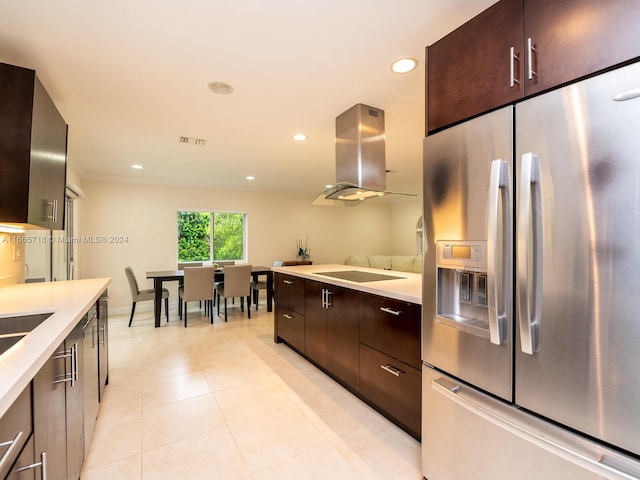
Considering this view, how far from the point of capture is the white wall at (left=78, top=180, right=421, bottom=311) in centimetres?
514

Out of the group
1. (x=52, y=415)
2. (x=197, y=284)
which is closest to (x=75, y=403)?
(x=52, y=415)

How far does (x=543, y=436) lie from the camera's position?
107 cm

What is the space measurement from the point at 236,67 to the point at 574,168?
1.89 m

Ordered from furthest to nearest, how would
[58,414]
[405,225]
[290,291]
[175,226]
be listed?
[405,225], [175,226], [290,291], [58,414]

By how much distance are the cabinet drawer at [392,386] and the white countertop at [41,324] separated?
1687mm

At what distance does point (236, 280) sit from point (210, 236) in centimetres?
160

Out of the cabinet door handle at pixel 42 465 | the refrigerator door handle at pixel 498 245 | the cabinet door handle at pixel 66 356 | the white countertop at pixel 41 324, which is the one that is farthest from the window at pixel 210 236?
the refrigerator door handle at pixel 498 245

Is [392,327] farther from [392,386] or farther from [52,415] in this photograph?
[52,415]

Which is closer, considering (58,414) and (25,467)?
(25,467)

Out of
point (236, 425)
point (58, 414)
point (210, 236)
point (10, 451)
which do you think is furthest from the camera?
point (210, 236)

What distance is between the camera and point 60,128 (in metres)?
2.17

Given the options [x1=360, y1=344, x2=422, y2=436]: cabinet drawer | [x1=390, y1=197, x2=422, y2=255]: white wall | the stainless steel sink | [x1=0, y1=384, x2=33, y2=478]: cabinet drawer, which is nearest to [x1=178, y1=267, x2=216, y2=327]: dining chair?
the stainless steel sink

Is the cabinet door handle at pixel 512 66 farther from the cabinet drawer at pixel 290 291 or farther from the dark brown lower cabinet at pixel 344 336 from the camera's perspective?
the cabinet drawer at pixel 290 291

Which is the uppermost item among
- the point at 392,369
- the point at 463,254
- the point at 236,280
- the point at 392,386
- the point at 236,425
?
the point at 463,254
